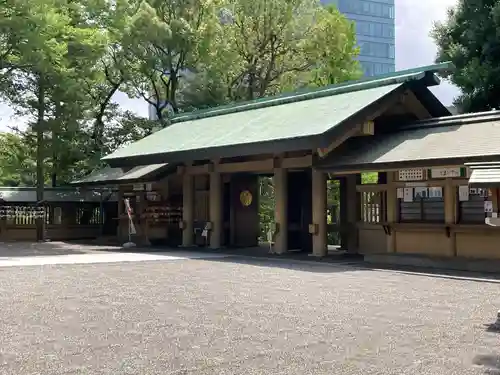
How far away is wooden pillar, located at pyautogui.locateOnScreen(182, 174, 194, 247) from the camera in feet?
69.7

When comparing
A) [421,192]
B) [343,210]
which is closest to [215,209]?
[343,210]

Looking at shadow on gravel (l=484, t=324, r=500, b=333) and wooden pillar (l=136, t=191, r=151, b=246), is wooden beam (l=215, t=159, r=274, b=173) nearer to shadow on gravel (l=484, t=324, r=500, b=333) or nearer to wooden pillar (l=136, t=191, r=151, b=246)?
wooden pillar (l=136, t=191, r=151, b=246)

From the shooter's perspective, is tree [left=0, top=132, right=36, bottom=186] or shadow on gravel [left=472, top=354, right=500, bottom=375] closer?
shadow on gravel [left=472, top=354, right=500, bottom=375]

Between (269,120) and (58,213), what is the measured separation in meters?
12.7

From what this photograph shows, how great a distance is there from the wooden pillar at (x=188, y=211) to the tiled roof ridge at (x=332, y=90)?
2.78m

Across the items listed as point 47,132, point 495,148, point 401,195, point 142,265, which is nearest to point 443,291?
point 495,148

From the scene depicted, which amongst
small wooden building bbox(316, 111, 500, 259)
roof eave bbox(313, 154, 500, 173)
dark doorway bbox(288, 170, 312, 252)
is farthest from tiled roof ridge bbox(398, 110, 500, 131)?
dark doorway bbox(288, 170, 312, 252)

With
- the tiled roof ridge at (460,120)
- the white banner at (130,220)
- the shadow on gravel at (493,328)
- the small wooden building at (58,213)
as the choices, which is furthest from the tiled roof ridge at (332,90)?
the shadow on gravel at (493,328)

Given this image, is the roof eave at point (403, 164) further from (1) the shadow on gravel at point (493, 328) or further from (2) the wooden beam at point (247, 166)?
(1) the shadow on gravel at point (493, 328)

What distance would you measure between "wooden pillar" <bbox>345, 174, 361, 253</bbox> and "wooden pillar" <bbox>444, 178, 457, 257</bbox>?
12.5 feet

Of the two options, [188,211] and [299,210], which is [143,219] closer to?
[188,211]

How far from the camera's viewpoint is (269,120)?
18250 millimetres

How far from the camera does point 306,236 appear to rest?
20062 mm

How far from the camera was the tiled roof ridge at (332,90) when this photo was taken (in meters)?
16.1
